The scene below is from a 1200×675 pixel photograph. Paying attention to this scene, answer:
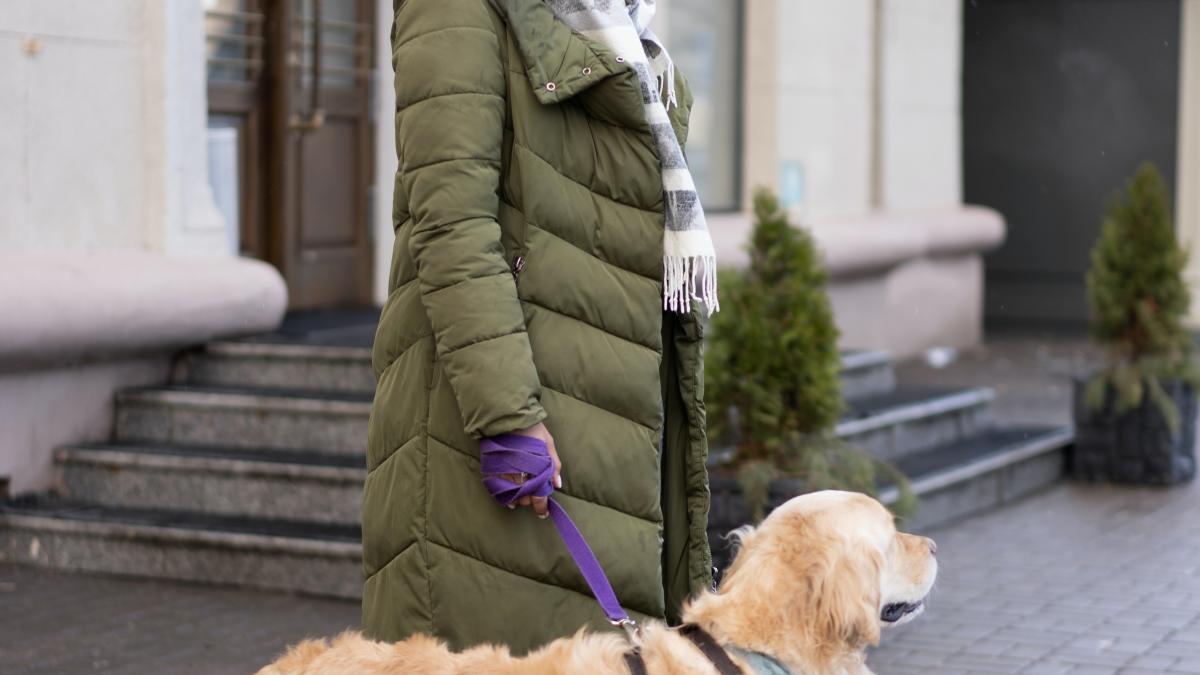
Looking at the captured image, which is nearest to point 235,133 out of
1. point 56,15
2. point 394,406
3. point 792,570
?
point 56,15

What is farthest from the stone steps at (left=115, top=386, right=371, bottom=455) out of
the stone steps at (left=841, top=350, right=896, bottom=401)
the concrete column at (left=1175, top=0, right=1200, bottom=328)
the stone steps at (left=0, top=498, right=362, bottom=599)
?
the concrete column at (left=1175, top=0, right=1200, bottom=328)

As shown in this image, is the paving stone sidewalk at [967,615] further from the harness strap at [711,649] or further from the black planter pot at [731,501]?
the harness strap at [711,649]

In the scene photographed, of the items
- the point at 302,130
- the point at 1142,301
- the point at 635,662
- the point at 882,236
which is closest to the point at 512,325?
the point at 635,662

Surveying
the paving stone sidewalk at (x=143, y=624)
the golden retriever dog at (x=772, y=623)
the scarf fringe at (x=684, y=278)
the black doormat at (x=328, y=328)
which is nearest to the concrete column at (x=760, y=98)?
the black doormat at (x=328, y=328)

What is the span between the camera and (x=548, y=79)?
10.9 ft

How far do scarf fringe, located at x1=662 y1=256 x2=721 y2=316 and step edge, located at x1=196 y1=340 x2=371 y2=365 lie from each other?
439 cm

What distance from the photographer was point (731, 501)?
21.9ft

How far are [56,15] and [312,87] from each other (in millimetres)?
2224

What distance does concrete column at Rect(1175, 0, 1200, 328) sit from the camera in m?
18.3

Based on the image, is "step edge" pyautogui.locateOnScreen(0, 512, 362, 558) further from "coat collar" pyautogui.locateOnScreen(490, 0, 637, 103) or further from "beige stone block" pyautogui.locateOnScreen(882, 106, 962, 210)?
"beige stone block" pyautogui.locateOnScreen(882, 106, 962, 210)

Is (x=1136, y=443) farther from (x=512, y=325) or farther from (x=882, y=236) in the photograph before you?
(x=512, y=325)

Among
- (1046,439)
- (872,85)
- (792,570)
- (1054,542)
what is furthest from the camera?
(872,85)

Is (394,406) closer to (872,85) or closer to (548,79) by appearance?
(548,79)

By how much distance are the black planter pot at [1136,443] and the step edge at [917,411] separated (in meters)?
0.61
